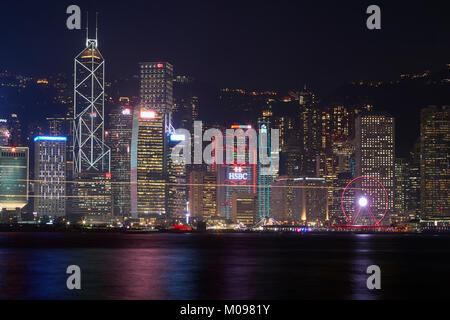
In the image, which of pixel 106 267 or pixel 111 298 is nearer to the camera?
pixel 111 298

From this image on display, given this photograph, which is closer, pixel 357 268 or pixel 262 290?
pixel 262 290

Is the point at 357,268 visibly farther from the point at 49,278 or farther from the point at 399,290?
the point at 49,278

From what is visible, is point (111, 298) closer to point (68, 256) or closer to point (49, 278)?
point (49, 278)
